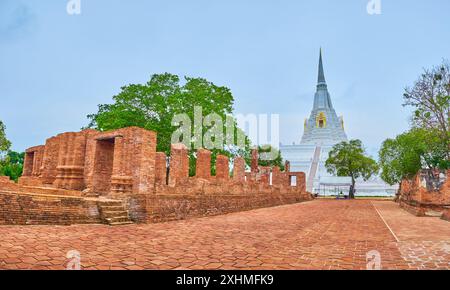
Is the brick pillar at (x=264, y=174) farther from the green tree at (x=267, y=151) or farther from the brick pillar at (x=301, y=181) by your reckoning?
the green tree at (x=267, y=151)

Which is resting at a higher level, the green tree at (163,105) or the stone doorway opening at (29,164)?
the green tree at (163,105)

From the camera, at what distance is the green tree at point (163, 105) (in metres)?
20.1

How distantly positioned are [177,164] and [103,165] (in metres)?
3.21

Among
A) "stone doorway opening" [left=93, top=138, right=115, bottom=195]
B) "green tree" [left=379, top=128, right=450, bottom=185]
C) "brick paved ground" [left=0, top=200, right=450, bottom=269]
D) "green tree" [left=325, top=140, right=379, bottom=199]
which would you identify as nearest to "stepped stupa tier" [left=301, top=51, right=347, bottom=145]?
"green tree" [left=325, top=140, right=379, bottom=199]

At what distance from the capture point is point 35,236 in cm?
566

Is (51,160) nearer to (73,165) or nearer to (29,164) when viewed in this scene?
(73,165)

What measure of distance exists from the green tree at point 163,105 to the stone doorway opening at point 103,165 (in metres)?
7.28

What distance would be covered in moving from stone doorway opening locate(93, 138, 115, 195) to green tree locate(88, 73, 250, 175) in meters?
7.28

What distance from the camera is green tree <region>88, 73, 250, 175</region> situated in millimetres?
20062

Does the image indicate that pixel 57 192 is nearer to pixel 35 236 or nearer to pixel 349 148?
pixel 35 236

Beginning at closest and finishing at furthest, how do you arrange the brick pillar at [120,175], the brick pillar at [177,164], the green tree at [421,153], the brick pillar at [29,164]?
the brick pillar at [120,175]
the brick pillar at [177,164]
the brick pillar at [29,164]
the green tree at [421,153]

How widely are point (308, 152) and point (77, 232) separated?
190 ft

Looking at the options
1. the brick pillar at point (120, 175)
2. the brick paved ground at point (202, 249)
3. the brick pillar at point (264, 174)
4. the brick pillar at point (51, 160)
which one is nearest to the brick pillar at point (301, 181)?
the brick pillar at point (264, 174)
